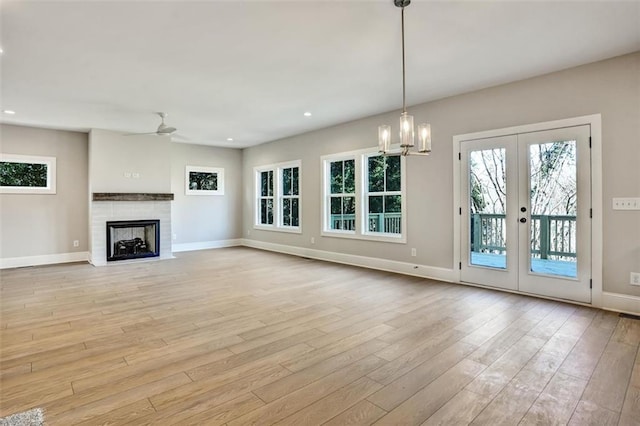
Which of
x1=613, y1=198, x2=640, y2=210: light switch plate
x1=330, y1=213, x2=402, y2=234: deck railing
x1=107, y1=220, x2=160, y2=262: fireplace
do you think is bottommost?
x1=107, y1=220, x2=160, y2=262: fireplace

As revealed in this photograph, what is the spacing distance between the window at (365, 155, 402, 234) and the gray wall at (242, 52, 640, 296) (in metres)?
0.26

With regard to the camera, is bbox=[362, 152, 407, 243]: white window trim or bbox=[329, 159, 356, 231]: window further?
bbox=[329, 159, 356, 231]: window

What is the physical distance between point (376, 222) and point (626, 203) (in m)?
3.36

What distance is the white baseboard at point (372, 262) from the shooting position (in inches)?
200

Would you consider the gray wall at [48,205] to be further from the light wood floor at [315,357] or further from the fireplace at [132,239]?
the light wood floor at [315,357]

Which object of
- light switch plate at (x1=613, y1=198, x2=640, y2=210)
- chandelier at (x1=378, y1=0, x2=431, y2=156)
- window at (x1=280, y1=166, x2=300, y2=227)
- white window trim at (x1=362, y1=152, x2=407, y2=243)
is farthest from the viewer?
window at (x1=280, y1=166, x2=300, y2=227)

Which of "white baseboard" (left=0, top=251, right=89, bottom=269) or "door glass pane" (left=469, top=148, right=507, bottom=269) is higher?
"door glass pane" (left=469, top=148, right=507, bottom=269)

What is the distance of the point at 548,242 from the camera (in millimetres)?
4059

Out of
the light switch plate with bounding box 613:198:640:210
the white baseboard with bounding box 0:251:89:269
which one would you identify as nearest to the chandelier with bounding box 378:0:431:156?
the light switch plate with bounding box 613:198:640:210

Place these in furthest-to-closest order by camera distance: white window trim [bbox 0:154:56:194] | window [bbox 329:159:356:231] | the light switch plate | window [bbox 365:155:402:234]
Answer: window [bbox 329:159:356:231] < white window trim [bbox 0:154:56:194] < window [bbox 365:155:402:234] < the light switch plate

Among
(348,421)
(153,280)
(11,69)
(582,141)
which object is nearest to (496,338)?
(348,421)

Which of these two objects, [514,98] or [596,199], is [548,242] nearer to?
[596,199]

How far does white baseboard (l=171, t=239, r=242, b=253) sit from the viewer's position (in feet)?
27.7

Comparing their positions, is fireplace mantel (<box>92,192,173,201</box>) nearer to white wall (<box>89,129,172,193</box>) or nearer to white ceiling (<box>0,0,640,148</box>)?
white wall (<box>89,129,172,193</box>)
